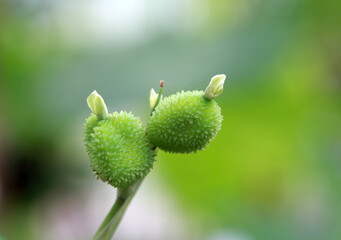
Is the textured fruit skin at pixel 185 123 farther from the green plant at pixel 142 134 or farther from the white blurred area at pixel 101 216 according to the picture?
the white blurred area at pixel 101 216

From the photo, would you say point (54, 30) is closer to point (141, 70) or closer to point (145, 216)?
point (141, 70)

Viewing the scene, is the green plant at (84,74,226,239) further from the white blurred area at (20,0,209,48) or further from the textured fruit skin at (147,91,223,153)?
the white blurred area at (20,0,209,48)

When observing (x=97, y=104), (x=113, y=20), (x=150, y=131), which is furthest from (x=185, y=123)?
(x=113, y=20)

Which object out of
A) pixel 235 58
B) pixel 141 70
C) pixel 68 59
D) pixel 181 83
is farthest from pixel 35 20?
pixel 235 58

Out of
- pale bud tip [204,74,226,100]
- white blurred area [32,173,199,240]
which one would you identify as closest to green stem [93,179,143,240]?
pale bud tip [204,74,226,100]

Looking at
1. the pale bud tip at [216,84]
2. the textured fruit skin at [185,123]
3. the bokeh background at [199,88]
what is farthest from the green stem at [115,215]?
the bokeh background at [199,88]

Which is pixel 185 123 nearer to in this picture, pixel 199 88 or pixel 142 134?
pixel 142 134

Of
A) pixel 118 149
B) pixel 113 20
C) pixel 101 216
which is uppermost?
pixel 113 20
